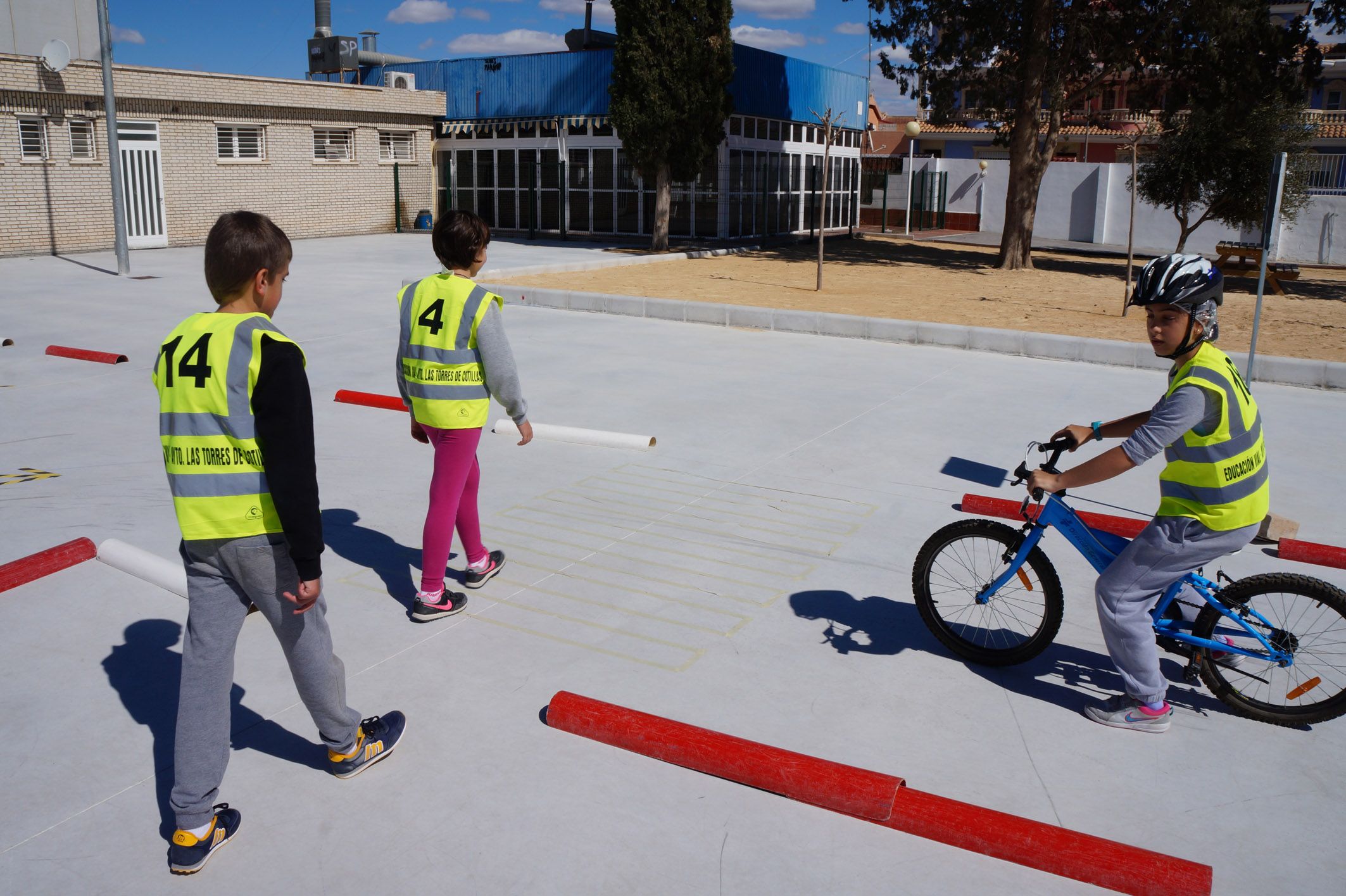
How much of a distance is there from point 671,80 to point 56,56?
13.3 meters

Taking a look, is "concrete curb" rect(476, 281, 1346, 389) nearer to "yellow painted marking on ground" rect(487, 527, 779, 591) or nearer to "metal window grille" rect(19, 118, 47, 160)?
"yellow painted marking on ground" rect(487, 527, 779, 591)

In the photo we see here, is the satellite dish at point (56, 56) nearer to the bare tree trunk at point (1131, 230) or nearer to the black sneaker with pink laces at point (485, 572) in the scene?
the bare tree trunk at point (1131, 230)

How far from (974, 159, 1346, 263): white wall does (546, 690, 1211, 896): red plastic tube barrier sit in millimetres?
33146

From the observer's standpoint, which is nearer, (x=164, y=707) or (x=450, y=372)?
(x=164, y=707)

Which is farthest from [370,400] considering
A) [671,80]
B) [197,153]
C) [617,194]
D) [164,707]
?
[617,194]

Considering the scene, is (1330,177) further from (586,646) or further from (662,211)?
(586,646)

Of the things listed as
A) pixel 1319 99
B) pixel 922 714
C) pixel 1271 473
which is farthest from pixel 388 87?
pixel 1319 99

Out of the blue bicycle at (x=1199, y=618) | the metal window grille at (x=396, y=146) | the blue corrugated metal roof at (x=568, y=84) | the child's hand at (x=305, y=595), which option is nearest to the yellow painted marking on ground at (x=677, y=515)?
the blue bicycle at (x=1199, y=618)

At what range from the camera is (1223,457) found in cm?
370

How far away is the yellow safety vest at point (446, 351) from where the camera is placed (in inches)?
185

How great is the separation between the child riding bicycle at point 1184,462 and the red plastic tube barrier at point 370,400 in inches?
246

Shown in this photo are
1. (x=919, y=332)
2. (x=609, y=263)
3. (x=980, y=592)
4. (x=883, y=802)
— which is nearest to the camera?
(x=883, y=802)

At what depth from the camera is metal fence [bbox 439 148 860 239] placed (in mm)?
30141

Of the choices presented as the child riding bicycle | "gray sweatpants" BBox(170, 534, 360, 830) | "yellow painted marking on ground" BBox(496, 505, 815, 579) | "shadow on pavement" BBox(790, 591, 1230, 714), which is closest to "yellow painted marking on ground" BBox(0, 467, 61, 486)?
"yellow painted marking on ground" BBox(496, 505, 815, 579)
